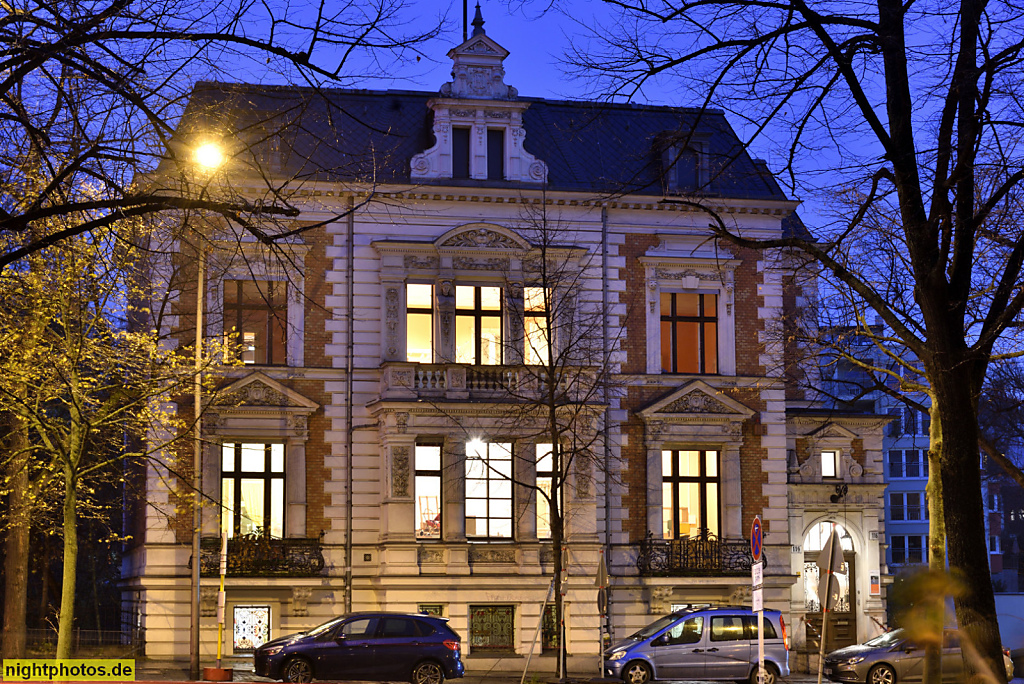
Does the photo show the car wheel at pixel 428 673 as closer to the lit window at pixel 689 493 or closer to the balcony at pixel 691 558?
the balcony at pixel 691 558

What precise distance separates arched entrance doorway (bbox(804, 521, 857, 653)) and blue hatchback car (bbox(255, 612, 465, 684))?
14529mm

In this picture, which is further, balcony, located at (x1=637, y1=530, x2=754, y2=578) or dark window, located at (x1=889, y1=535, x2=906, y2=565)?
dark window, located at (x1=889, y1=535, x2=906, y2=565)

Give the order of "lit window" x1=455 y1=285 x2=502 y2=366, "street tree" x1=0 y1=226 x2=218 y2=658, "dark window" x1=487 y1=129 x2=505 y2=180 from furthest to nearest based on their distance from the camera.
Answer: "dark window" x1=487 y1=129 x2=505 y2=180 < "lit window" x1=455 y1=285 x2=502 y2=366 < "street tree" x1=0 y1=226 x2=218 y2=658

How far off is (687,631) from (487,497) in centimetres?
680

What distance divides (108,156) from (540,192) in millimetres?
24040

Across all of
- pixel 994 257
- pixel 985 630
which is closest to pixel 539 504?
pixel 994 257

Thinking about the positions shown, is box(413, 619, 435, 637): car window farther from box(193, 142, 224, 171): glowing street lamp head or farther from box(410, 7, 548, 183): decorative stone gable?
box(193, 142, 224, 171): glowing street lamp head

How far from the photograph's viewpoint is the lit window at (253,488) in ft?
106

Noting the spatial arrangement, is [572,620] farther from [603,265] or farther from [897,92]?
[897,92]

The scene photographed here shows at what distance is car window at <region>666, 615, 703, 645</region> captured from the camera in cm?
2856

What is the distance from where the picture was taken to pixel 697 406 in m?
34.2

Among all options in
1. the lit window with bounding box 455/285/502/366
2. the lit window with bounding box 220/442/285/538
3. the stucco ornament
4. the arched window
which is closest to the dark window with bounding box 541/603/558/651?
the stucco ornament

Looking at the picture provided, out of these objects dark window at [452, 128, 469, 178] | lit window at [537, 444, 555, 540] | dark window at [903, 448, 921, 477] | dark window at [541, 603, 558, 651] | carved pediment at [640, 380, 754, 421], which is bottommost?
dark window at [541, 603, 558, 651]

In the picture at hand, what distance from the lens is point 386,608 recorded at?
103 feet
